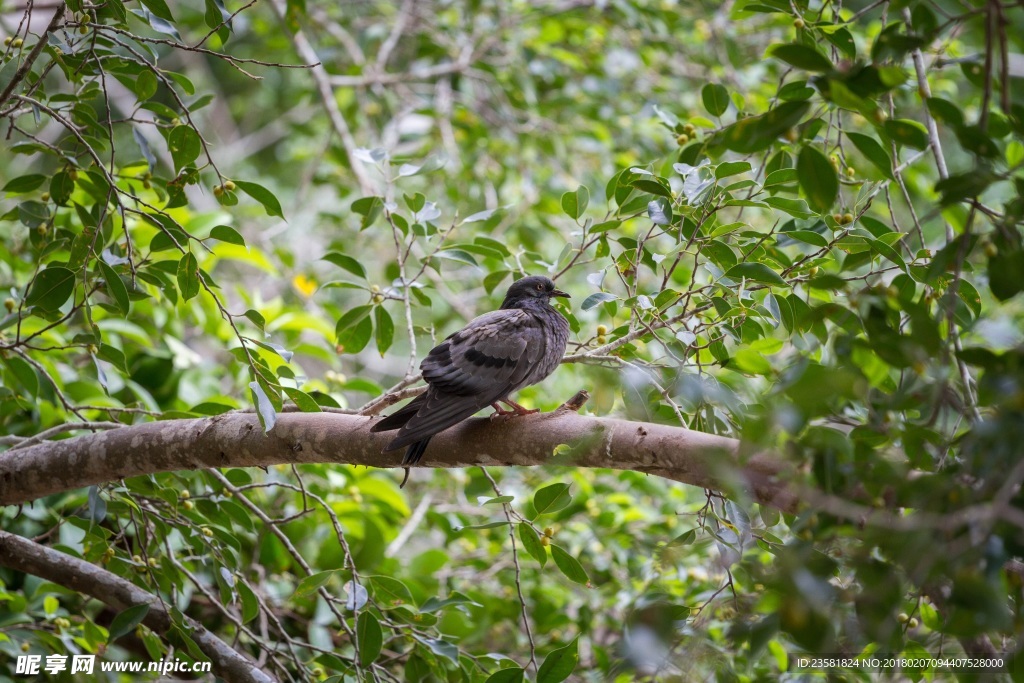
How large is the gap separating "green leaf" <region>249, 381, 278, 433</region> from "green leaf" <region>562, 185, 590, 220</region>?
1.14 meters

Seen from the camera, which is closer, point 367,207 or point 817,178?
point 817,178

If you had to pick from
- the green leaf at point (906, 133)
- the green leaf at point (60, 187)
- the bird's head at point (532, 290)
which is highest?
the green leaf at point (60, 187)

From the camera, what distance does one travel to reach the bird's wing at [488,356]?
2391 mm

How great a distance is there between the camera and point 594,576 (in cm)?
397

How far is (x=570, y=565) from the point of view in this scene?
91.0 inches

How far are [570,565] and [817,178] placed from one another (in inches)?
52.3

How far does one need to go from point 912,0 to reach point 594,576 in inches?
122

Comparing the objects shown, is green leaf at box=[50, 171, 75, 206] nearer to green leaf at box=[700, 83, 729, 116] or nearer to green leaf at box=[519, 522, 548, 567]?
green leaf at box=[519, 522, 548, 567]

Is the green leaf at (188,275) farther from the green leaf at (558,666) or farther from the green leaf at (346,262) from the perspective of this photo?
the green leaf at (558,666)

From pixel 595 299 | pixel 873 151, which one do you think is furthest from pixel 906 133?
pixel 595 299

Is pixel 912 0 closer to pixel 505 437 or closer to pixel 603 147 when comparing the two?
pixel 505 437

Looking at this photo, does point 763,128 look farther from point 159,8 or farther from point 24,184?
point 24,184

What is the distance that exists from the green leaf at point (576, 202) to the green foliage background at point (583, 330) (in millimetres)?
17

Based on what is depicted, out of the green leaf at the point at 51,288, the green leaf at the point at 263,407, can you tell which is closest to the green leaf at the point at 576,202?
the green leaf at the point at 263,407
